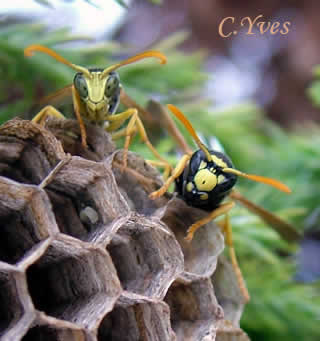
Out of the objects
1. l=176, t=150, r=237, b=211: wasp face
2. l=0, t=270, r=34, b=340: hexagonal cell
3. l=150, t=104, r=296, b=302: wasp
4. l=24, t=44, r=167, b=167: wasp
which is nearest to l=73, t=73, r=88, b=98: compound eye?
l=24, t=44, r=167, b=167: wasp

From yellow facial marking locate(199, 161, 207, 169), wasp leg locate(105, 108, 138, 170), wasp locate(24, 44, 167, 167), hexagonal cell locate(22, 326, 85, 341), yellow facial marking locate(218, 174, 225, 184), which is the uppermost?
wasp locate(24, 44, 167, 167)

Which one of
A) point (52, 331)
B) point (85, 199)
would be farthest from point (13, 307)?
point (85, 199)

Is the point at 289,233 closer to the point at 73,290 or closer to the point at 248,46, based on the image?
the point at 73,290

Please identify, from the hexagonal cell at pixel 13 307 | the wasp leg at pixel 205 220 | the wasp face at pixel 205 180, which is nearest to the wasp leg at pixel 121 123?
the wasp face at pixel 205 180

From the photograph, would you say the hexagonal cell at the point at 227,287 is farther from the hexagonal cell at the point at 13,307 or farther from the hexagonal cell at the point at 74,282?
the hexagonal cell at the point at 13,307

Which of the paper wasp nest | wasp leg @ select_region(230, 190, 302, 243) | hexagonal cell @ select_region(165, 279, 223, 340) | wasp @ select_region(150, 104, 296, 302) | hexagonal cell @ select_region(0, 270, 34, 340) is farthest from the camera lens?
wasp leg @ select_region(230, 190, 302, 243)

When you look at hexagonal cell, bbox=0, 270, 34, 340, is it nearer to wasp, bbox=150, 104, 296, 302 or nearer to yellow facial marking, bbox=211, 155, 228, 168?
wasp, bbox=150, 104, 296, 302

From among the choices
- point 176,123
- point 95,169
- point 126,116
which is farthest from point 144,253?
point 176,123

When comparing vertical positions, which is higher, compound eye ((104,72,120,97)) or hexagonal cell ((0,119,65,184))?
compound eye ((104,72,120,97))
